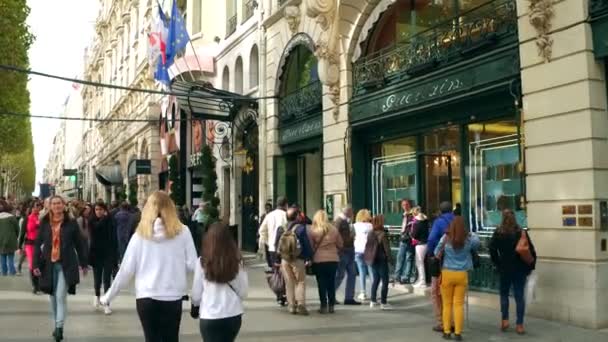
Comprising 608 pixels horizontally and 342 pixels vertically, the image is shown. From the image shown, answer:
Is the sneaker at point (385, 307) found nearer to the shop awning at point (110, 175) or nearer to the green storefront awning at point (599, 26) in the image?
the green storefront awning at point (599, 26)

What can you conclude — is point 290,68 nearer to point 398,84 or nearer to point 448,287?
point 398,84

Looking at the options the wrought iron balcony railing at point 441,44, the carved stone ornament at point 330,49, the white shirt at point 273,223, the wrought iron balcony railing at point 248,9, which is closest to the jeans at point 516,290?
the wrought iron balcony railing at point 441,44

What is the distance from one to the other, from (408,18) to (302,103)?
15.0ft

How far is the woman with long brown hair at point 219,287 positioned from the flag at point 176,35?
61.1 feet

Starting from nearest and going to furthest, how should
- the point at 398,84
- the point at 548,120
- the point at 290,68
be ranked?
the point at 548,120 → the point at 398,84 → the point at 290,68

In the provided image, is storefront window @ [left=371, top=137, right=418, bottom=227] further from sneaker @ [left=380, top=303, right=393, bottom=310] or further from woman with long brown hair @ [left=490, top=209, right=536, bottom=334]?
woman with long brown hair @ [left=490, top=209, right=536, bottom=334]

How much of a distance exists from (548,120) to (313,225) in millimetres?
3937

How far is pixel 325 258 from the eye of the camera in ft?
33.7

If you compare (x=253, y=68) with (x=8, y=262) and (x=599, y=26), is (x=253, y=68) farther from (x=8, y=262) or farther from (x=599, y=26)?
(x=599, y=26)

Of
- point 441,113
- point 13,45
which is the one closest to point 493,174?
point 441,113

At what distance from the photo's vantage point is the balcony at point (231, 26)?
23.5 metres

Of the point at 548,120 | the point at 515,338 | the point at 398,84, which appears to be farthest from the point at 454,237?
the point at 398,84

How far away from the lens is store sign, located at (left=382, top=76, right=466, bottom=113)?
38.1 feet

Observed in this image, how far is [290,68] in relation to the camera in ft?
62.1
